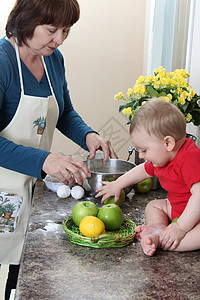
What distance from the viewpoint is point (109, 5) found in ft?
11.1

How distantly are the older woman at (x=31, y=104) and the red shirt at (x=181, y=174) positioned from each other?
0.99ft

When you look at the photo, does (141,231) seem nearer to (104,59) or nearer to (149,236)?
(149,236)

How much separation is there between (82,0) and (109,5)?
0.27 meters

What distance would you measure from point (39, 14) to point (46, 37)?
3.4 inches

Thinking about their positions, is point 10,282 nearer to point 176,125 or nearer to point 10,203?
point 10,203

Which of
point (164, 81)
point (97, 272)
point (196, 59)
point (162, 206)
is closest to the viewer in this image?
point (97, 272)

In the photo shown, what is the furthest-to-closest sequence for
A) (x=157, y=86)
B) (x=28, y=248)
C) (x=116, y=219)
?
(x=157, y=86) < (x=116, y=219) < (x=28, y=248)

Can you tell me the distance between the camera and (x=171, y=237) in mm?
1029

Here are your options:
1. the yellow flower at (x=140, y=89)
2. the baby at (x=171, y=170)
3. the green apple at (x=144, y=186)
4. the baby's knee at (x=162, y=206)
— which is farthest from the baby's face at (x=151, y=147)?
the yellow flower at (x=140, y=89)

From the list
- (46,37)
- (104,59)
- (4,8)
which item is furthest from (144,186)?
(4,8)

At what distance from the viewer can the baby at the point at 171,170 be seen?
1.03 m

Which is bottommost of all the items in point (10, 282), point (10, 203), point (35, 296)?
point (10, 282)

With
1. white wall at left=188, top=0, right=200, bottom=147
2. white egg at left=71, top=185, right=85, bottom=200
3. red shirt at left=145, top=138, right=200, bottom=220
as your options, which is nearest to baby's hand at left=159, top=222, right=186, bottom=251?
red shirt at left=145, top=138, right=200, bottom=220

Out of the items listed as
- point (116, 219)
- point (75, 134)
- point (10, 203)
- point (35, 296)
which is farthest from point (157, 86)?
point (35, 296)
